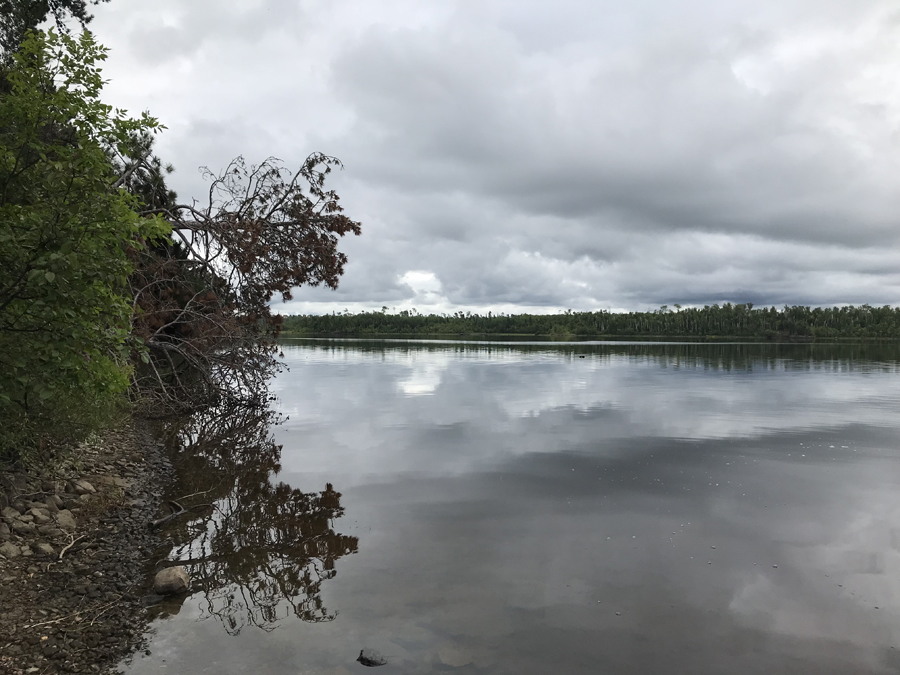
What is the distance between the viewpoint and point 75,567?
747cm

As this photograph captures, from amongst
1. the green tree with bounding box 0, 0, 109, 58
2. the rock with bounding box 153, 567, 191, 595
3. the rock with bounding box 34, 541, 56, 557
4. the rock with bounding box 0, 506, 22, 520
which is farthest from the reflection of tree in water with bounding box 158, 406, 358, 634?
the green tree with bounding box 0, 0, 109, 58

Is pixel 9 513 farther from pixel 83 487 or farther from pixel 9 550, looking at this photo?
pixel 83 487

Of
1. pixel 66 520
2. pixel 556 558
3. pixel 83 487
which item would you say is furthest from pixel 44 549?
pixel 556 558

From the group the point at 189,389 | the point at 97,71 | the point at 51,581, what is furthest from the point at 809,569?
the point at 189,389

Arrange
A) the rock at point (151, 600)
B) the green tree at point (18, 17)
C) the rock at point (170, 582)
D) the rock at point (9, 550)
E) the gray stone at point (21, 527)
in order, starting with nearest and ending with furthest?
the rock at point (151, 600) < the rock at point (9, 550) < the rock at point (170, 582) < the gray stone at point (21, 527) < the green tree at point (18, 17)

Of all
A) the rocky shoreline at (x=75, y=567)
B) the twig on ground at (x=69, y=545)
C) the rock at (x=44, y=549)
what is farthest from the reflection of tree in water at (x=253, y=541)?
the rock at (x=44, y=549)

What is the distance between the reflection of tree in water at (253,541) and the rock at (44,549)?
1519 mm

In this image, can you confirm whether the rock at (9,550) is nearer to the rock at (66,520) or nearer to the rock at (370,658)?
the rock at (66,520)

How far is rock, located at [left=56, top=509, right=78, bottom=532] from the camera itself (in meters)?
8.51

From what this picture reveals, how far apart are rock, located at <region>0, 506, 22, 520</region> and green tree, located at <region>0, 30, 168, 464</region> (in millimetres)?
2308

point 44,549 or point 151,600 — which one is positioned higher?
point 44,549

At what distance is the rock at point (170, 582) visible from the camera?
7348mm

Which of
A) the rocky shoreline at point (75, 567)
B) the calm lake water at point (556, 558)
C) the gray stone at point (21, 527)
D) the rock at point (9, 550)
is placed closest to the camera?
the rocky shoreline at point (75, 567)

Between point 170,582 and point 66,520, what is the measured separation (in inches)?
99.7
